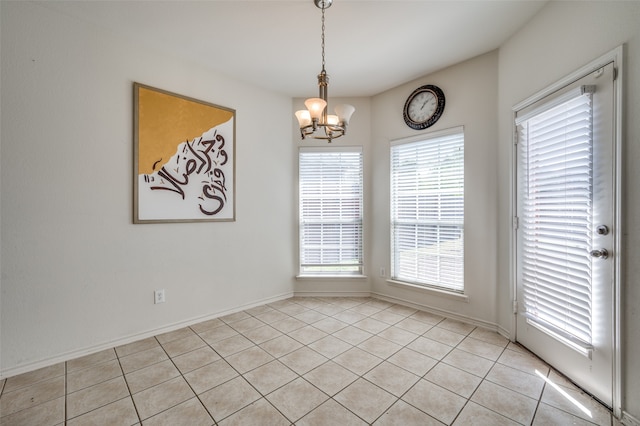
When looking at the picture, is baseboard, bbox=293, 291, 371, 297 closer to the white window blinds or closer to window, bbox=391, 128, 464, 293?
window, bbox=391, 128, 464, 293

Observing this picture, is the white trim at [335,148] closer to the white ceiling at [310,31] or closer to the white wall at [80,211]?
the white ceiling at [310,31]

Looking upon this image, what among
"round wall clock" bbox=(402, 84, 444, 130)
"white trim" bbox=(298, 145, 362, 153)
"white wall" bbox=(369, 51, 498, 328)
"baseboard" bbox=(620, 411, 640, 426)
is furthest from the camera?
"white trim" bbox=(298, 145, 362, 153)

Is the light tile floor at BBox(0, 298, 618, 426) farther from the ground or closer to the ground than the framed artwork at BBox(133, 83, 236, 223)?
closer to the ground

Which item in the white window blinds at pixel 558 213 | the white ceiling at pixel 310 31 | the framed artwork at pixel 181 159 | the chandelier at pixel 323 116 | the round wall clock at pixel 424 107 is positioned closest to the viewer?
the white window blinds at pixel 558 213

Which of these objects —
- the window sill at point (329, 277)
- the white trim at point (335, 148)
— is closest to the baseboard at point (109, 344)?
the window sill at point (329, 277)

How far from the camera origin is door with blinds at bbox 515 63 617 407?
165 centimetres

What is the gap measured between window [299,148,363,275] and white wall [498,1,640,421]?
1.67 m

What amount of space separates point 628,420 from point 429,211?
6.79 ft

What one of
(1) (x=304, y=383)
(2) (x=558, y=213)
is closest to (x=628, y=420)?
(2) (x=558, y=213)

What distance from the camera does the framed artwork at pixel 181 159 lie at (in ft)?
8.42

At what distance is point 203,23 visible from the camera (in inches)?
90.6

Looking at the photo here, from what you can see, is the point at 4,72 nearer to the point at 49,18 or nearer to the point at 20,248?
the point at 49,18

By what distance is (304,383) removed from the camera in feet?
6.26

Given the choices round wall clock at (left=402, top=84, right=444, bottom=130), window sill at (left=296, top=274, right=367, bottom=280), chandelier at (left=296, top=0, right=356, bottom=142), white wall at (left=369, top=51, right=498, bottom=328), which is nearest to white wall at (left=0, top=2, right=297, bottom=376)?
window sill at (left=296, top=274, right=367, bottom=280)
